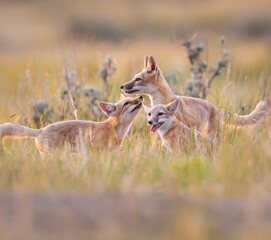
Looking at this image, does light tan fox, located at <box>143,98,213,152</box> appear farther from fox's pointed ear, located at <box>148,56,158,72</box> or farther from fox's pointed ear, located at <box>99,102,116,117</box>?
fox's pointed ear, located at <box>148,56,158,72</box>

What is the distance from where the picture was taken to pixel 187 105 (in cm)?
743

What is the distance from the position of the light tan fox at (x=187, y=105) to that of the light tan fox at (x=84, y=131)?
1.02ft

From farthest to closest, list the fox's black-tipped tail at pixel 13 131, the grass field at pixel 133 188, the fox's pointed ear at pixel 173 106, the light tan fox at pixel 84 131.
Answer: the fox's pointed ear at pixel 173 106
the light tan fox at pixel 84 131
the fox's black-tipped tail at pixel 13 131
the grass field at pixel 133 188

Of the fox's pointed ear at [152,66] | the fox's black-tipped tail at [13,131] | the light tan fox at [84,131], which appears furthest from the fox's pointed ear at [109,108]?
the fox's black-tipped tail at [13,131]

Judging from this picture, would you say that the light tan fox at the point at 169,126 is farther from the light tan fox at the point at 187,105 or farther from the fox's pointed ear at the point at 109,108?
the fox's pointed ear at the point at 109,108

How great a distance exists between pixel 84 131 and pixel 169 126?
3.79 ft

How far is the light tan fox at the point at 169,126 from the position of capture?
6.69 m

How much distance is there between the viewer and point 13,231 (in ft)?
9.77

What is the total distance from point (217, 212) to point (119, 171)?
177 centimetres

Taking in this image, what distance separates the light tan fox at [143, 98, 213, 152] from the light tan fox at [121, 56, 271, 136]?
352 millimetres

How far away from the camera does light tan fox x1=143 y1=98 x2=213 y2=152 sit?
669 centimetres

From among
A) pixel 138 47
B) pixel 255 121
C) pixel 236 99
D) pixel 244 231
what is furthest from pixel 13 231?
pixel 138 47

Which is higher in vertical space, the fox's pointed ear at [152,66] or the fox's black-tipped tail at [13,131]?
the fox's pointed ear at [152,66]

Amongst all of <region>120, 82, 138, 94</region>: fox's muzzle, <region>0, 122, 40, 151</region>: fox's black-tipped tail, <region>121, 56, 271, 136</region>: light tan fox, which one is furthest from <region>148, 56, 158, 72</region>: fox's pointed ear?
<region>0, 122, 40, 151</region>: fox's black-tipped tail
